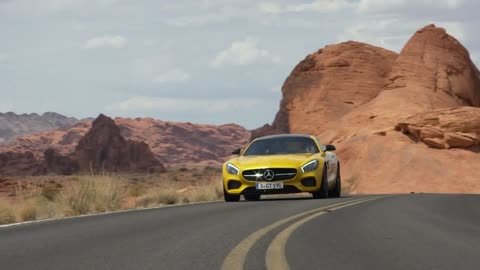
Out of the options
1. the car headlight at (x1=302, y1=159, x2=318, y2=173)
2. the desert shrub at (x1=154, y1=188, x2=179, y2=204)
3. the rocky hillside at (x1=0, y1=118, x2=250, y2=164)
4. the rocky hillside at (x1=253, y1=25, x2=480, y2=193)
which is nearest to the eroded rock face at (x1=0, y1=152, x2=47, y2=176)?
the rocky hillside at (x1=253, y1=25, x2=480, y2=193)

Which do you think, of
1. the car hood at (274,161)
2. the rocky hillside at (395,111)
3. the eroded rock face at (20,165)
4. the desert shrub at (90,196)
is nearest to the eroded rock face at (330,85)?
the rocky hillside at (395,111)

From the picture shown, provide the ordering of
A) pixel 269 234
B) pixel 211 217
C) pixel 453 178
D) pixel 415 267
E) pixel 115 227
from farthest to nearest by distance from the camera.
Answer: pixel 453 178, pixel 211 217, pixel 115 227, pixel 269 234, pixel 415 267

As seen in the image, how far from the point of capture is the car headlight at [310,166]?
61.1 ft

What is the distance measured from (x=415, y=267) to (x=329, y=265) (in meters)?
0.79

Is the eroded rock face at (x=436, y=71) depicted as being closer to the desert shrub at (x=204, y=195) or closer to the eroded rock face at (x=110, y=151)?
the desert shrub at (x=204, y=195)

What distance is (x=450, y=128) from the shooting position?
46.2 meters

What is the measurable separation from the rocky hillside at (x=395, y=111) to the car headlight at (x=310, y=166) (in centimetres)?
2478

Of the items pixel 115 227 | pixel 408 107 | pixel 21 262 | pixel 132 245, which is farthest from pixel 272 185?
pixel 408 107

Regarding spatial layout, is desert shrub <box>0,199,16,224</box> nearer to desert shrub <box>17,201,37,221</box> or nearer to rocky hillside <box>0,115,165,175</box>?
desert shrub <box>17,201,37,221</box>

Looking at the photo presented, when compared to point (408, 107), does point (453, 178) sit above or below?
below

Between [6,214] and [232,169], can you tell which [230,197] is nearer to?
[232,169]

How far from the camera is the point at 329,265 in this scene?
24.1ft

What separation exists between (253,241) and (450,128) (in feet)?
128

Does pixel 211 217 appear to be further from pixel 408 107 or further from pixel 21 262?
pixel 408 107
